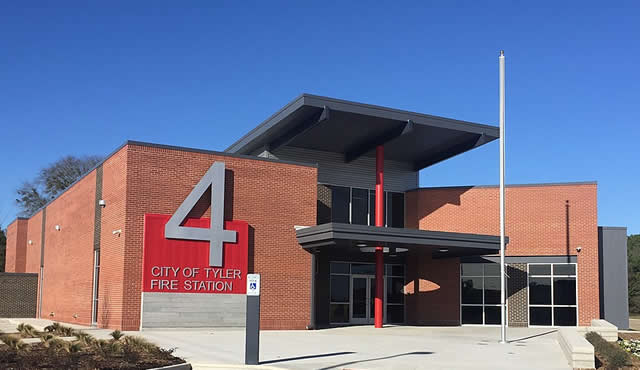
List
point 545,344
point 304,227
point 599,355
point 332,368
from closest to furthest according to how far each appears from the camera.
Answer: point 332,368, point 599,355, point 545,344, point 304,227

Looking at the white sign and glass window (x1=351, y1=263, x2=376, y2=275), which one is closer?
the white sign

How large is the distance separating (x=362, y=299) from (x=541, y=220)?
8.47 m

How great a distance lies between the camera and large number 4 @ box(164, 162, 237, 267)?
79.8 ft

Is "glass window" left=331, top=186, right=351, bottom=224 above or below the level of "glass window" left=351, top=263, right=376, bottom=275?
above

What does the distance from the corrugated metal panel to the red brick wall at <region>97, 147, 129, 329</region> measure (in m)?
7.06

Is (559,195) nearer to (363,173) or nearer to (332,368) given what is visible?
(363,173)

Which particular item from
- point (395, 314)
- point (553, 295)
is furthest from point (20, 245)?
point (553, 295)

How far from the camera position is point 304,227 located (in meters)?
27.1

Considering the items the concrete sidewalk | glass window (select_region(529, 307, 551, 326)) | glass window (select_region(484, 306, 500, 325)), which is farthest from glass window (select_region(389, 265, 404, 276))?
the concrete sidewalk

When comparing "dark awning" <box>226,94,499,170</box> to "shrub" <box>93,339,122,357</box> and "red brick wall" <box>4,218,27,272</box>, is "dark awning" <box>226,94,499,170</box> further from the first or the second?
"red brick wall" <box>4,218,27,272</box>

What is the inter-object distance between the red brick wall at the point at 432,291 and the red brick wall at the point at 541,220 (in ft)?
5.53

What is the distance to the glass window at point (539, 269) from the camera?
30.3 m

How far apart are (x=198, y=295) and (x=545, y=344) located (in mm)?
11539

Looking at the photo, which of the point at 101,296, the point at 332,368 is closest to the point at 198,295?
the point at 101,296
